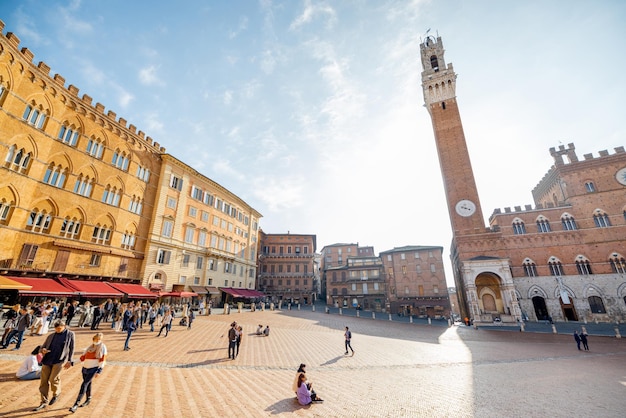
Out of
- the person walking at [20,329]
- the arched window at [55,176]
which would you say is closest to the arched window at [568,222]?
the person walking at [20,329]

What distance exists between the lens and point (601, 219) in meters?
33.3

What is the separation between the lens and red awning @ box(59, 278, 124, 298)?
1930cm

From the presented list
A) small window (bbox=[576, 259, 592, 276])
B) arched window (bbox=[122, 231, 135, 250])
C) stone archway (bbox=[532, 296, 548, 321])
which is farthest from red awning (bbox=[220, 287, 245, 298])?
small window (bbox=[576, 259, 592, 276])

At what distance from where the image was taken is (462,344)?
20344 millimetres

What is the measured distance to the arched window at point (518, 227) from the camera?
3509 cm

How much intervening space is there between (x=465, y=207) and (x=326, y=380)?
1388 inches

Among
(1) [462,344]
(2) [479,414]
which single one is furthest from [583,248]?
(2) [479,414]

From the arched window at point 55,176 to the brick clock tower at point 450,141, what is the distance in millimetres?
44794

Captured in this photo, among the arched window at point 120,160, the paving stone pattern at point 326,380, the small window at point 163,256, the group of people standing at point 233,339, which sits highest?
the arched window at point 120,160

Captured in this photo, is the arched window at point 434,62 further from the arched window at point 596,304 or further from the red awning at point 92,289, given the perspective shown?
the red awning at point 92,289

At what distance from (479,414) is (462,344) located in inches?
613

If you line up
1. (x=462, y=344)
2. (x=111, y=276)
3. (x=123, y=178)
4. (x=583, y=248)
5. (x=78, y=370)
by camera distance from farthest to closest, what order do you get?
(x=583, y=248), (x=123, y=178), (x=111, y=276), (x=462, y=344), (x=78, y=370)

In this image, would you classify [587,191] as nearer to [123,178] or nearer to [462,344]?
[462,344]

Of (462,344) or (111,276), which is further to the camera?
(111,276)
